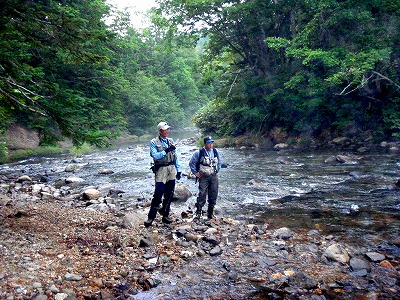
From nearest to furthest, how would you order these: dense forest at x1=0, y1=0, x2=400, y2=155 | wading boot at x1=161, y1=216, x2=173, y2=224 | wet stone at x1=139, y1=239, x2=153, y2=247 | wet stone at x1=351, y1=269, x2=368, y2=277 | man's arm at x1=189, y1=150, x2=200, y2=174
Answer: wet stone at x1=351, y1=269, x2=368, y2=277, wet stone at x1=139, y1=239, x2=153, y2=247, wading boot at x1=161, y1=216, x2=173, y2=224, man's arm at x1=189, y1=150, x2=200, y2=174, dense forest at x1=0, y1=0, x2=400, y2=155

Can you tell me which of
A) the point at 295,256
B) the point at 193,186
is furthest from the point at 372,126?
the point at 295,256

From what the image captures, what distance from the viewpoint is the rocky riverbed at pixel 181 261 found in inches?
181

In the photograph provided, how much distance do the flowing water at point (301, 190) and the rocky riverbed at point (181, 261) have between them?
87cm

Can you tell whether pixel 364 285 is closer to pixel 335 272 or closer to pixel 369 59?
pixel 335 272

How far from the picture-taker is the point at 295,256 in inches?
A: 234

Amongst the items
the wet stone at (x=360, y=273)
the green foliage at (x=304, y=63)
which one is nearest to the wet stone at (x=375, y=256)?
the wet stone at (x=360, y=273)

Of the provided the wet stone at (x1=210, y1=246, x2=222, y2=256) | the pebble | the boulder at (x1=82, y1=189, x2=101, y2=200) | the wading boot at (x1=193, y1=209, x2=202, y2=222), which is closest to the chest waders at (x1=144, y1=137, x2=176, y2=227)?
the wading boot at (x1=193, y1=209, x2=202, y2=222)

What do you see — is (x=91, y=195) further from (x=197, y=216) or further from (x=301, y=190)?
(x=301, y=190)

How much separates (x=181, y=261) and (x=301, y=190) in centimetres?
698

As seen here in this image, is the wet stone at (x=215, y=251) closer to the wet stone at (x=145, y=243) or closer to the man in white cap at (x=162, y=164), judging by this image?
the wet stone at (x=145, y=243)

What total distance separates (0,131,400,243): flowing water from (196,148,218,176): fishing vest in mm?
1643

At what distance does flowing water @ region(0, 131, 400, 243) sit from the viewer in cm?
803

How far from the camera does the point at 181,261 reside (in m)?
5.62

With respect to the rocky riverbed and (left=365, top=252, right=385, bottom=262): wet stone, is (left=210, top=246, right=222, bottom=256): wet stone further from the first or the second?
(left=365, top=252, right=385, bottom=262): wet stone
